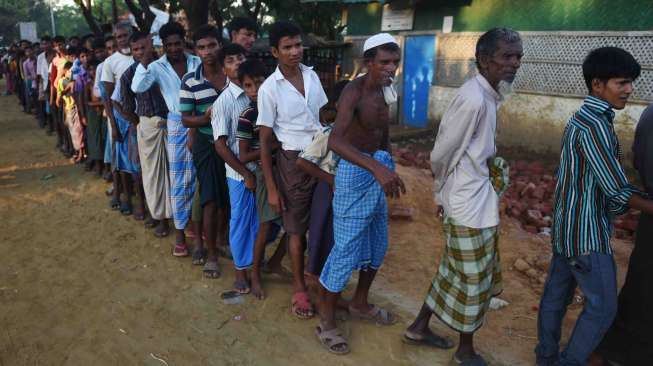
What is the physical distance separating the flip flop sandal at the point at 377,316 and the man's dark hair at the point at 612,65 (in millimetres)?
1894

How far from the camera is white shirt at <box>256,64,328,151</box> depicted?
3.15 m

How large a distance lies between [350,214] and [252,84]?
1200 millimetres

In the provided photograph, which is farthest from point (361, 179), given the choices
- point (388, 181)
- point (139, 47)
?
point (139, 47)

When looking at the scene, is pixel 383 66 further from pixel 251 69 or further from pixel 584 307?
pixel 584 307

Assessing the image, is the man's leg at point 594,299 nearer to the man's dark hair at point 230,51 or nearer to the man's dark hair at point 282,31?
the man's dark hair at point 282,31

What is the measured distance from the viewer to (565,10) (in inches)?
328

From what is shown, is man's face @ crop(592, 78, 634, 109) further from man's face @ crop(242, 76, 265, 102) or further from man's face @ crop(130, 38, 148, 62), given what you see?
man's face @ crop(130, 38, 148, 62)

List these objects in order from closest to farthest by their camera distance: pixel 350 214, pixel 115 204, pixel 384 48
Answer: pixel 384 48
pixel 350 214
pixel 115 204

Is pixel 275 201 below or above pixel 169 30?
below

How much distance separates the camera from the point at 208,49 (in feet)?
12.6

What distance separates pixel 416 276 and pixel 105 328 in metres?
2.39

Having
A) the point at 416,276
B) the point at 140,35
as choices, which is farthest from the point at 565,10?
the point at 140,35

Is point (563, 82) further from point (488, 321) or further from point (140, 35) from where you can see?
point (140, 35)

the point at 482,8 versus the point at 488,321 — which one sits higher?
the point at 482,8
